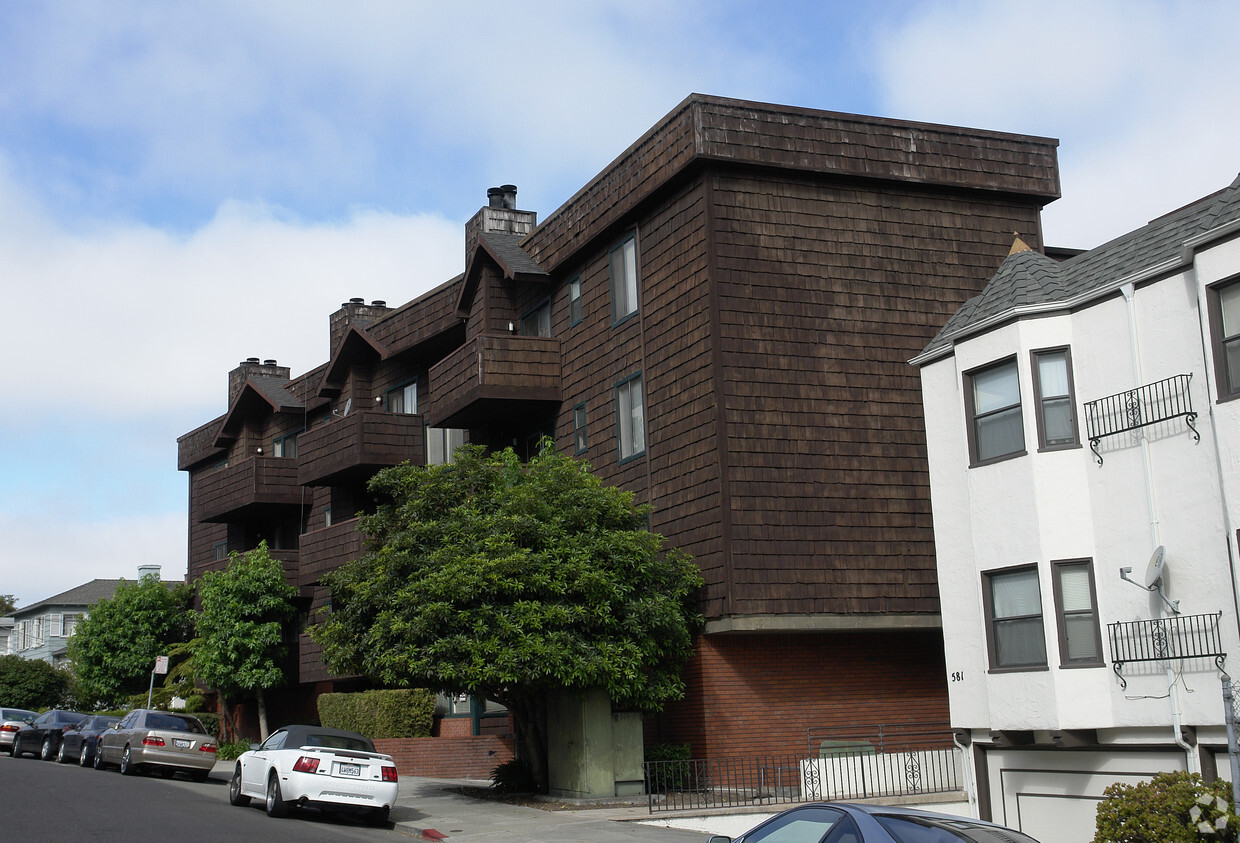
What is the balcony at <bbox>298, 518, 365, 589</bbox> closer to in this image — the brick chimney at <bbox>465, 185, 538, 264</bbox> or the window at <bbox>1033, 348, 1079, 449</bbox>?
the brick chimney at <bbox>465, 185, 538, 264</bbox>

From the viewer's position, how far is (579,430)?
26.8 metres

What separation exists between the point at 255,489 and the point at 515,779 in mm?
19000

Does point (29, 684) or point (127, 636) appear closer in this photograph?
point (127, 636)

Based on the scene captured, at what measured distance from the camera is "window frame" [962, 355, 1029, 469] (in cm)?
1720

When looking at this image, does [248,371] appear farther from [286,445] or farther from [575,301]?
[575,301]

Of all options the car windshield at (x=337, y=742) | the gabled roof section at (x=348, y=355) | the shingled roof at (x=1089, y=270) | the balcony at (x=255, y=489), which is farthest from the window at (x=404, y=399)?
the shingled roof at (x=1089, y=270)

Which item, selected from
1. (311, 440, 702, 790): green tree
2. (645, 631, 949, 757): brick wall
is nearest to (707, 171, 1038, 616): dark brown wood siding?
(645, 631, 949, 757): brick wall

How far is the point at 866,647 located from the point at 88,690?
1261 inches

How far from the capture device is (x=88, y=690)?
4472cm

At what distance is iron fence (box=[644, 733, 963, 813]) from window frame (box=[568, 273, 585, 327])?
986 centimetres

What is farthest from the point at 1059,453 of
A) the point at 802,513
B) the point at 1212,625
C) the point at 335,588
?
the point at 335,588

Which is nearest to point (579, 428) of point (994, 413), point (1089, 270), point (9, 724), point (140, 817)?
point (994, 413)

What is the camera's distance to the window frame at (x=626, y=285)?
2492cm

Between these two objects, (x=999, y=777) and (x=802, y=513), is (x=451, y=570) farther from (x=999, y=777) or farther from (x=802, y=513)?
(x=999, y=777)
